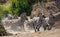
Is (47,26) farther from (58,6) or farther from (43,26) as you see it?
(58,6)

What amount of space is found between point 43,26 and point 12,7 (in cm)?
966

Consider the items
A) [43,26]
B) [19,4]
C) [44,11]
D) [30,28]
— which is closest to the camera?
[43,26]

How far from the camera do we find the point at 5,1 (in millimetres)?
28641

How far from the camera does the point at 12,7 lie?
2105 centimetres

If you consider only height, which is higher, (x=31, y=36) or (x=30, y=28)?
(x=31, y=36)

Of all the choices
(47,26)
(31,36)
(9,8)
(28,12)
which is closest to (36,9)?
(28,12)

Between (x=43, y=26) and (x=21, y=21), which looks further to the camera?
(x=21, y=21)

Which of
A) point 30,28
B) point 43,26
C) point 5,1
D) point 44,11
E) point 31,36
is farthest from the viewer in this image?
point 5,1

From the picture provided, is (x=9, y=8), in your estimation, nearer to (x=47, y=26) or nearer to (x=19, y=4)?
(x=19, y=4)

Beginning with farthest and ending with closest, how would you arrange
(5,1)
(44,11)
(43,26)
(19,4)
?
(5,1) → (19,4) → (44,11) → (43,26)

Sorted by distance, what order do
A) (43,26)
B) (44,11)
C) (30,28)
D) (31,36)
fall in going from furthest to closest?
(44,11) → (30,28) → (43,26) → (31,36)

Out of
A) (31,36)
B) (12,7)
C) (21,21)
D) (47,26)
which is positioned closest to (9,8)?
(12,7)

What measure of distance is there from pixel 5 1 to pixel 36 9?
10653 millimetres

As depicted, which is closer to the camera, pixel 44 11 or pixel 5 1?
pixel 44 11
